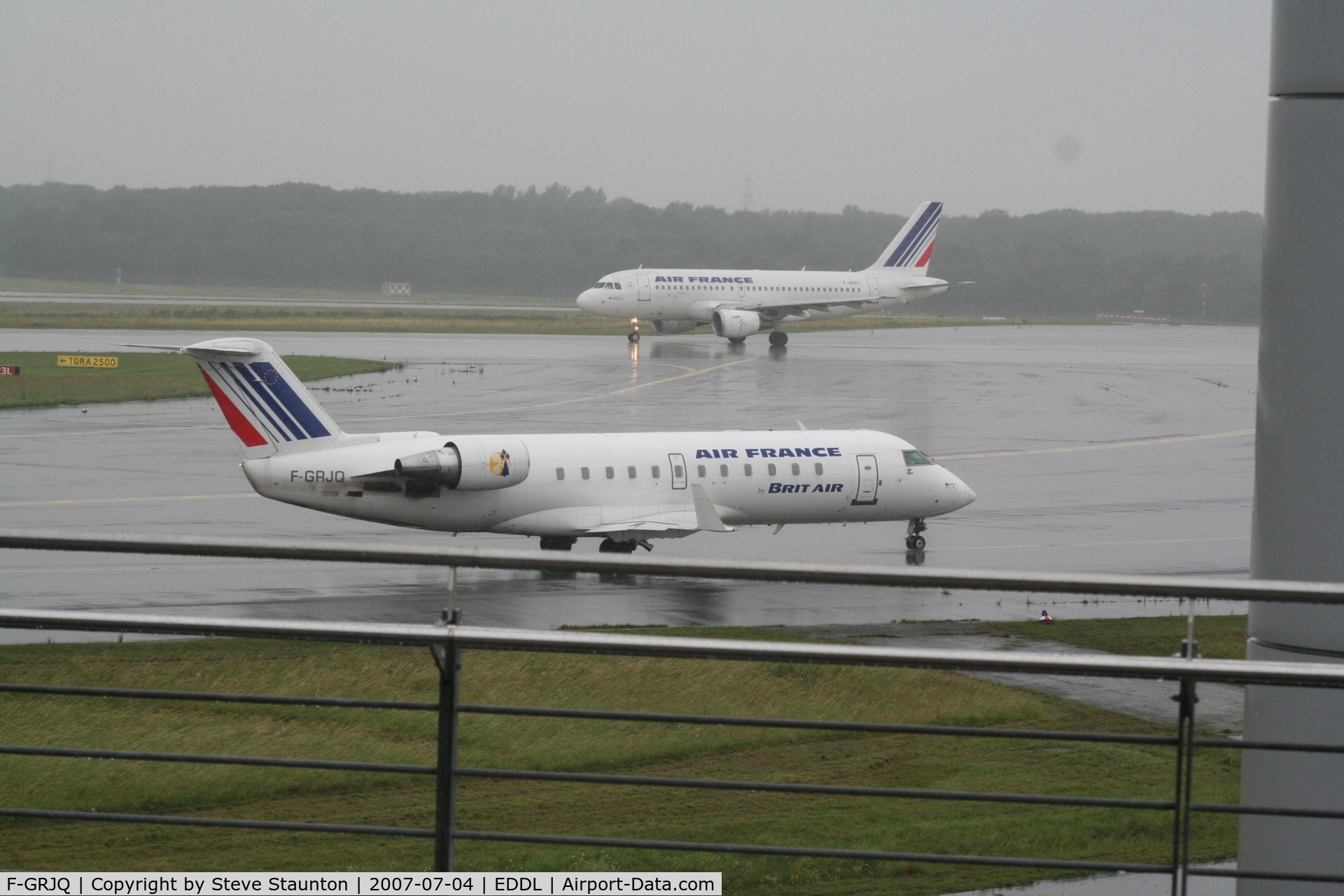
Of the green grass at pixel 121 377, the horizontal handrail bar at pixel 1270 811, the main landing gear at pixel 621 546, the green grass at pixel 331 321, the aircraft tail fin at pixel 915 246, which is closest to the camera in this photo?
the horizontal handrail bar at pixel 1270 811

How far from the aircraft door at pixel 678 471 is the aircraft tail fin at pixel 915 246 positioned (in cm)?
7146

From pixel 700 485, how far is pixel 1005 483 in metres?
16.0

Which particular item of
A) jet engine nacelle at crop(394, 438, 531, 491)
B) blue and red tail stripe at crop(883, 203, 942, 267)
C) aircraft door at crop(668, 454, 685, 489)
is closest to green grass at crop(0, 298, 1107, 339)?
blue and red tail stripe at crop(883, 203, 942, 267)

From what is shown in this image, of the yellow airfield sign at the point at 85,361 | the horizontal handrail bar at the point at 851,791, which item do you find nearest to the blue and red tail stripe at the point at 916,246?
the yellow airfield sign at the point at 85,361

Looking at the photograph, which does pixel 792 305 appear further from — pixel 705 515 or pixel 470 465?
pixel 470 465

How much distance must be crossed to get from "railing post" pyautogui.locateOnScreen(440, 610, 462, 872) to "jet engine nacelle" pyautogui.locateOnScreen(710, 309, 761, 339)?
271 ft

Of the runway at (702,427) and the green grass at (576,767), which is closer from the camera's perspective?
the green grass at (576,767)

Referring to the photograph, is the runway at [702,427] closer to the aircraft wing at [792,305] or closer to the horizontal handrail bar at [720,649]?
the horizontal handrail bar at [720,649]

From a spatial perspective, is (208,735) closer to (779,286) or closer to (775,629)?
(775,629)

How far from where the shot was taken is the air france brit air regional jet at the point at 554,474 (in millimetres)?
29500

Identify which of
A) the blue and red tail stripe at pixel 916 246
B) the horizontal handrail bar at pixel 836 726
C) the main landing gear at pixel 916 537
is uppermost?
the blue and red tail stripe at pixel 916 246

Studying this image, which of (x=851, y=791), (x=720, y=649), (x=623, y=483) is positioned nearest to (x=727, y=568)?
(x=720, y=649)

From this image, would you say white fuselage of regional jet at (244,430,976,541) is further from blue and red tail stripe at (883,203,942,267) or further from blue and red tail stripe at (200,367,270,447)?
blue and red tail stripe at (883,203,942,267)

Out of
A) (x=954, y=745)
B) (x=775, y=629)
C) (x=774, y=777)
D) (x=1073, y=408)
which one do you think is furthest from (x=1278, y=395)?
(x=1073, y=408)
